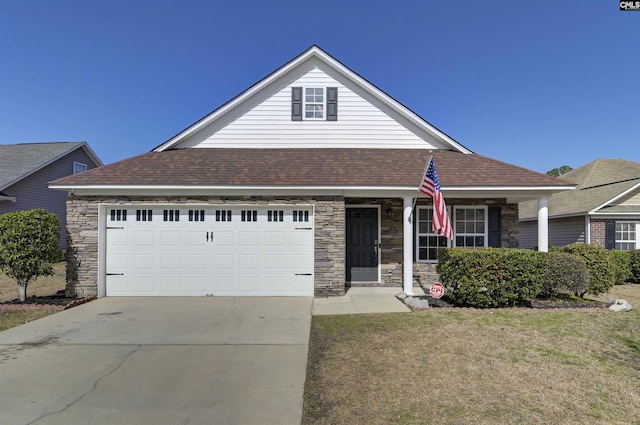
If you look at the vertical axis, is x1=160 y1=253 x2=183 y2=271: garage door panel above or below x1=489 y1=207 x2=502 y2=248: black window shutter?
below

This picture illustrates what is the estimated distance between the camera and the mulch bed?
7535 millimetres

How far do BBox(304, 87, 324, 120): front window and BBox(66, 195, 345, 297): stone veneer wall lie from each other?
3881mm

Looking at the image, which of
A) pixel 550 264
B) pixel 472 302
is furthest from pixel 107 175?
pixel 550 264

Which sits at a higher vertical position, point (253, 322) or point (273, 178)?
point (273, 178)

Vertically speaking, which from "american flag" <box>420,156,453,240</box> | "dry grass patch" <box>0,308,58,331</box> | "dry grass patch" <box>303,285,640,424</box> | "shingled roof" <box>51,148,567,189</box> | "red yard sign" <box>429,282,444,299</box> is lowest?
"dry grass patch" <box>0,308,58,331</box>

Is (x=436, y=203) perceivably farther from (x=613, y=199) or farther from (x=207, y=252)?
(x=613, y=199)

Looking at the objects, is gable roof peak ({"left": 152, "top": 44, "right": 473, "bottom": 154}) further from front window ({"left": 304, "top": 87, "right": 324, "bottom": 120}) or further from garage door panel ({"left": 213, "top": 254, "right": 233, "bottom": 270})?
garage door panel ({"left": 213, "top": 254, "right": 233, "bottom": 270})

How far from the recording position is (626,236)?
13.6 m

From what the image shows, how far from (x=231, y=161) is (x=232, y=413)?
25.7ft

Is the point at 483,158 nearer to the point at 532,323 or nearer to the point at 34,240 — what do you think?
the point at 532,323

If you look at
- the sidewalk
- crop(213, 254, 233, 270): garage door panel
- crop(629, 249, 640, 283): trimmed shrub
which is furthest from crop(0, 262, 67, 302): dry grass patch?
crop(629, 249, 640, 283): trimmed shrub

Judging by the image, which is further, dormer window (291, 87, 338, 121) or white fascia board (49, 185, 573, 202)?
dormer window (291, 87, 338, 121)

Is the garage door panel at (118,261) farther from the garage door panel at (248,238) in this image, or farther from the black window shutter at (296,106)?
the black window shutter at (296,106)

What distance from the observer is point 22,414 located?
3.33 meters
